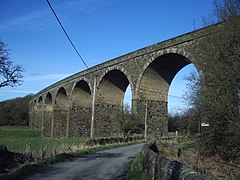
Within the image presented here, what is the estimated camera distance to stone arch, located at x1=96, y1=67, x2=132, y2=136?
35.2 metres

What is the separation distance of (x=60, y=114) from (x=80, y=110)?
9461mm

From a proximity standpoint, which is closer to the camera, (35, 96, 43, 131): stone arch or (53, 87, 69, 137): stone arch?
(53, 87, 69, 137): stone arch

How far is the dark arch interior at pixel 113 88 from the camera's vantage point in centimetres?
3465

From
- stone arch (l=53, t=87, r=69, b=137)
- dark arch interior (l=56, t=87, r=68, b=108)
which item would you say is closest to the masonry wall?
stone arch (l=53, t=87, r=69, b=137)

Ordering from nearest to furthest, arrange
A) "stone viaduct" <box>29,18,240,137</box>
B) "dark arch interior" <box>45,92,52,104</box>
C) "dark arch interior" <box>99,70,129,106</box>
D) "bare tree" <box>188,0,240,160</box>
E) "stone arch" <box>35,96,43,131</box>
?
"bare tree" <box>188,0,240,160</box>, "stone viaduct" <box>29,18,240,137</box>, "dark arch interior" <box>99,70,129,106</box>, "dark arch interior" <box>45,92,52,104</box>, "stone arch" <box>35,96,43,131</box>

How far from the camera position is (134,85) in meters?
29.0

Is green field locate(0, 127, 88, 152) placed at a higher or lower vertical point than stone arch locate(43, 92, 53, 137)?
lower

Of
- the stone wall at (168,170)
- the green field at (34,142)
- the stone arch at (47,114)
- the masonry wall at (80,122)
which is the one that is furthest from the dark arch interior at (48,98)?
the stone wall at (168,170)

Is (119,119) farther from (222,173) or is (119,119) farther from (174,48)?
(222,173)

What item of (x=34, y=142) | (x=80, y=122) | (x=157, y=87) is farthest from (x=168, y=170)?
(x=80, y=122)

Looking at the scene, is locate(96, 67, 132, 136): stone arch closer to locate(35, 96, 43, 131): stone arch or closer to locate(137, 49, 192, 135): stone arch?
locate(137, 49, 192, 135): stone arch

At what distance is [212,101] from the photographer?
12148mm

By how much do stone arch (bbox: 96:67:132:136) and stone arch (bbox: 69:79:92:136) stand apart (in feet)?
16.3

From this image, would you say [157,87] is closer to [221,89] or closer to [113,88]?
[113,88]
